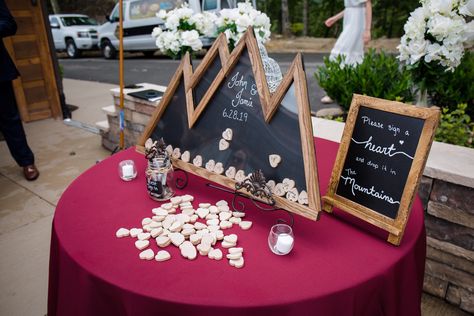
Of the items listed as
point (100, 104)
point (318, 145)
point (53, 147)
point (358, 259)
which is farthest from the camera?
point (100, 104)

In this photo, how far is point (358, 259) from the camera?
1007 millimetres

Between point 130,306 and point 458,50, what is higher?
point 458,50

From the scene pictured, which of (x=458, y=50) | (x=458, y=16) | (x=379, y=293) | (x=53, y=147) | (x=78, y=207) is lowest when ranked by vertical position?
(x=53, y=147)

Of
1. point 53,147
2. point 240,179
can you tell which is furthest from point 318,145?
point 53,147

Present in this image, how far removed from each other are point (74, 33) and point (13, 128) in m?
11.8

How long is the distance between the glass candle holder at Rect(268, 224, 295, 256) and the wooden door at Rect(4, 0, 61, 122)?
521 cm

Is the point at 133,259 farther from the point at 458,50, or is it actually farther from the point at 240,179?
the point at 458,50

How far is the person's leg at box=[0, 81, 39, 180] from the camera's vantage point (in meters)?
3.16

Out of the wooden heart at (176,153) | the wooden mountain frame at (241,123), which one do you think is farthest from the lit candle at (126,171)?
the wooden heart at (176,153)

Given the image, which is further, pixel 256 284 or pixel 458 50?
pixel 458 50

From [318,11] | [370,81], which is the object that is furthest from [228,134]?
[318,11]

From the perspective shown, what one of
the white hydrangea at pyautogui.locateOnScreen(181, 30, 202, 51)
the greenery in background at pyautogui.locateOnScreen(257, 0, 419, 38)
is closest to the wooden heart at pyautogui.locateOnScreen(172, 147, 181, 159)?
the white hydrangea at pyautogui.locateOnScreen(181, 30, 202, 51)

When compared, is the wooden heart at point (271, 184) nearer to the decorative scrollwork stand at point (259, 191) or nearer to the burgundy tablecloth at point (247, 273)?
the decorative scrollwork stand at point (259, 191)

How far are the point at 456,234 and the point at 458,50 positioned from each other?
1.01 m
